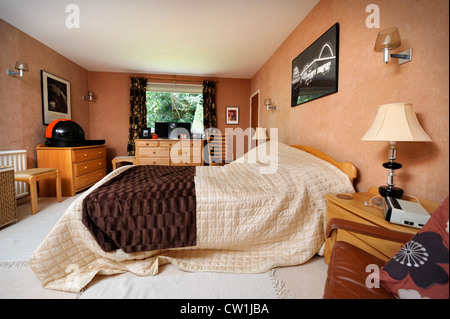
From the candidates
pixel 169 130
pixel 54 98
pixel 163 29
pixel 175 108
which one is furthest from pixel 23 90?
pixel 175 108

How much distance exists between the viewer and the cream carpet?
122 cm

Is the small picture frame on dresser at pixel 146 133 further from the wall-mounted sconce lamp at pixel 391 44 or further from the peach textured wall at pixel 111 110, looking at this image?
the wall-mounted sconce lamp at pixel 391 44

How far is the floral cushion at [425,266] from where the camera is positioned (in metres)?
0.62

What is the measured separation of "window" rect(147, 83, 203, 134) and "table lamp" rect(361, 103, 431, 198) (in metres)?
4.39

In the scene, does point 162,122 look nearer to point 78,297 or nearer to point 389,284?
point 78,297

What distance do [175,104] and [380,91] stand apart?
455 centimetres

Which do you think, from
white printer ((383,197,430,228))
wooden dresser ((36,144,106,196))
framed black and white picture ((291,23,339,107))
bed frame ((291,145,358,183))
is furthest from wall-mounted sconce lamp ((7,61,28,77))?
white printer ((383,197,430,228))

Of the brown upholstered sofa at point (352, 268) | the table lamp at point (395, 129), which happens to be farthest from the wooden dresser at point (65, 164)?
the table lamp at point (395, 129)

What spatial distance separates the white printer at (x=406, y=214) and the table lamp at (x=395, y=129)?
184 mm

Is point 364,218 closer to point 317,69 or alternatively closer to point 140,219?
point 140,219

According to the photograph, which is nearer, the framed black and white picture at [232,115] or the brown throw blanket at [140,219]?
the brown throw blanket at [140,219]

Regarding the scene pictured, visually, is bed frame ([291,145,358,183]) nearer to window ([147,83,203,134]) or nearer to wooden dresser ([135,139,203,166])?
wooden dresser ([135,139,203,166])

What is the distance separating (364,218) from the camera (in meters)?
1.19

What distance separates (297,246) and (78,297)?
1495 mm
